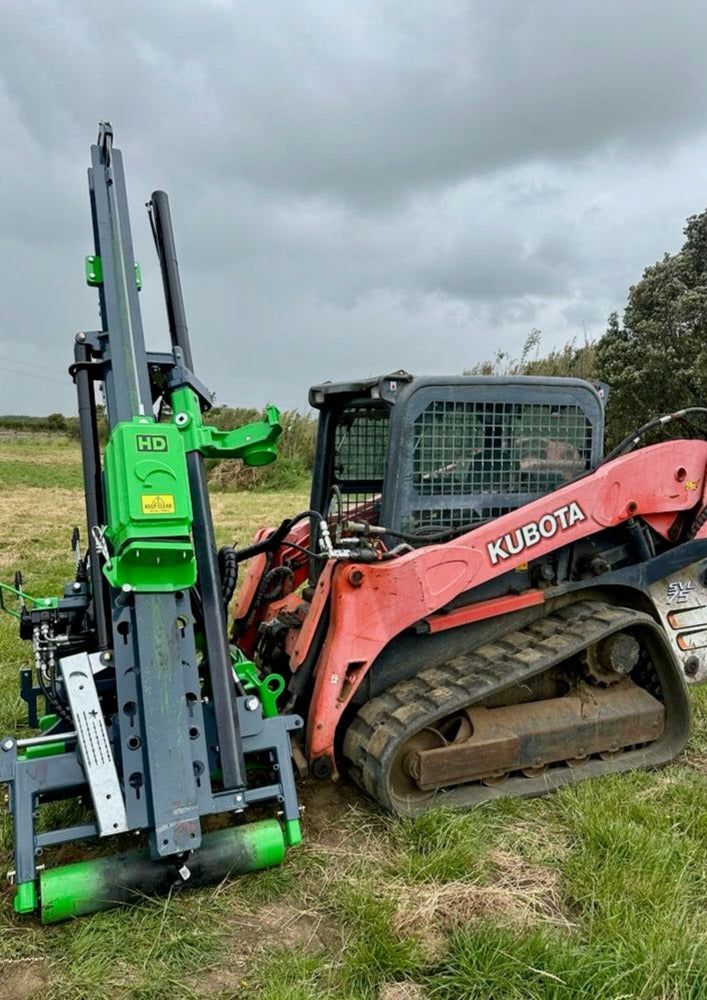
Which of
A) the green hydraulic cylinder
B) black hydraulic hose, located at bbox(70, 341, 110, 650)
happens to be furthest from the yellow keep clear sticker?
the green hydraulic cylinder

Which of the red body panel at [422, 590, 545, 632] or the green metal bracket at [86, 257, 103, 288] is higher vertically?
the green metal bracket at [86, 257, 103, 288]

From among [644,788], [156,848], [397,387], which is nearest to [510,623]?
[644,788]

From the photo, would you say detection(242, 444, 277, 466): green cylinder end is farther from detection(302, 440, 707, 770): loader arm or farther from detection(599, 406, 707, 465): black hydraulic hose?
detection(599, 406, 707, 465): black hydraulic hose

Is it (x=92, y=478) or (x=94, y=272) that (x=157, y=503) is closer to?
(x=92, y=478)

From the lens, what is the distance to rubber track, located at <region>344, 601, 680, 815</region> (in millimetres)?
3391

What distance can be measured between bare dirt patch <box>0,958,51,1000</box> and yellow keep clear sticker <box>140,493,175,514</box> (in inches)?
57.9

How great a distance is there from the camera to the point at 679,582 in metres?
4.45

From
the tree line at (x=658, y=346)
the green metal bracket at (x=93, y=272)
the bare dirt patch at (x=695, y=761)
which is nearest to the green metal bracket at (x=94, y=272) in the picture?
the green metal bracket at (x=93, y=272)

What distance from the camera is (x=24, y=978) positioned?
100 inches

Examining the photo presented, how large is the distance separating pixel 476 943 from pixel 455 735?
1.12 m

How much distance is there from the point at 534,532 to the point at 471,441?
0.52m

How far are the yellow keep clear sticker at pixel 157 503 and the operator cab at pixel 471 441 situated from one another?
1089 millimetres

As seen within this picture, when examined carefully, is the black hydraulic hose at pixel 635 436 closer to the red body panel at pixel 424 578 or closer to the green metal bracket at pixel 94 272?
the red body panel at pixel 424 578

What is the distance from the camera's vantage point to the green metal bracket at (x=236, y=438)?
3.21 meters
